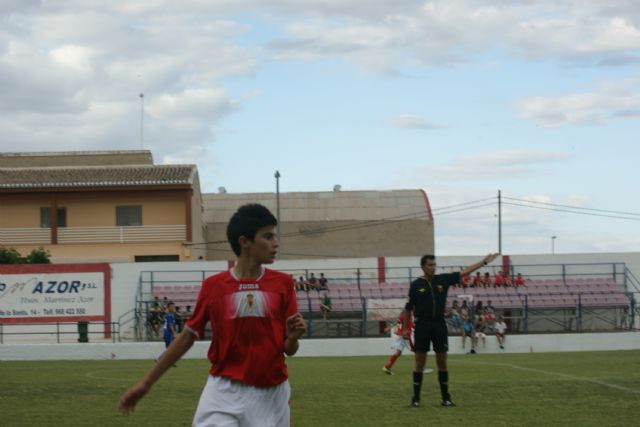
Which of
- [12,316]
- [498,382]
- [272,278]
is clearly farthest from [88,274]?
Answer: [272,278]

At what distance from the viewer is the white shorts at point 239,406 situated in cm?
599

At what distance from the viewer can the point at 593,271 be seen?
4681 cm

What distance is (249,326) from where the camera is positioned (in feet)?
20.2

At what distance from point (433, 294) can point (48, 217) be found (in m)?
45.8

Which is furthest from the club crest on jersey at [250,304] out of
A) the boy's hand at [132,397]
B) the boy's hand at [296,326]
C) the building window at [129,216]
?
the building window at [129,216]

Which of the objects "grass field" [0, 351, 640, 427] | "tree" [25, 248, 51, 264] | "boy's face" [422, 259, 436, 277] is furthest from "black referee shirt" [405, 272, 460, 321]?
"tree" [25, 248, 51, 264]

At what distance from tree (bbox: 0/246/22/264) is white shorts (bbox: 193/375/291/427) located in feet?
158

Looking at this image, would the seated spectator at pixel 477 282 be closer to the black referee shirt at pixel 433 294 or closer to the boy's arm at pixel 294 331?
the black referee shirt at pixel 433 294

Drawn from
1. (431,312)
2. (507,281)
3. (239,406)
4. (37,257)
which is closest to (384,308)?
(507,281)

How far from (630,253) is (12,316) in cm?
2692

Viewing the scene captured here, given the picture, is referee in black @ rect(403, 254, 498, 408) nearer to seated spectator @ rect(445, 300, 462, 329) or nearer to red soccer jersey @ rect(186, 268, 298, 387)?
red soccer jersey @ rect(186, 268, 298, 387)

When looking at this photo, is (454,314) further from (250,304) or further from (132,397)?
(132,397)

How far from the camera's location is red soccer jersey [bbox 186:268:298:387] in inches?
242

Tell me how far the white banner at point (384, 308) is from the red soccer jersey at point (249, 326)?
1451 inches
